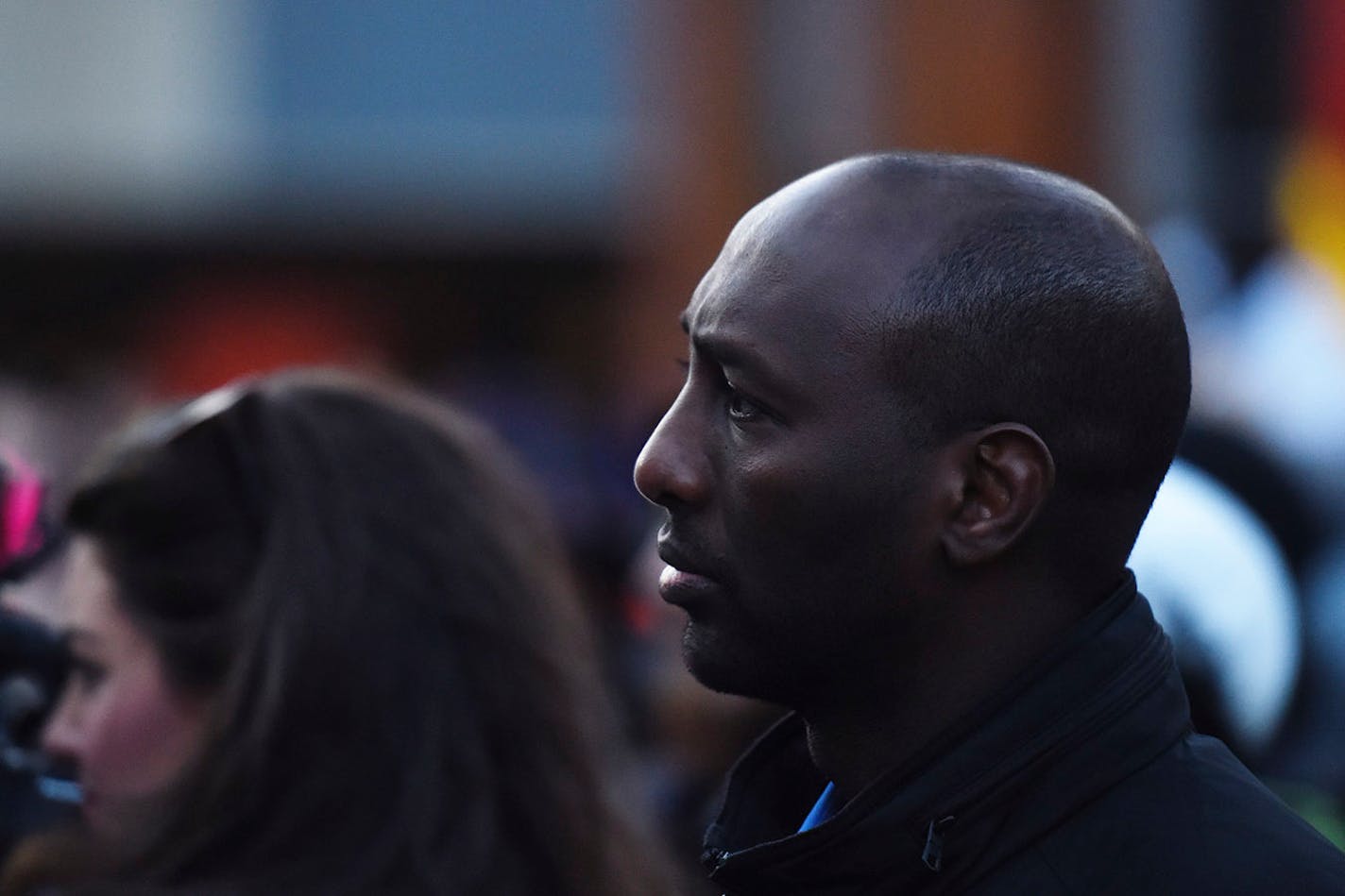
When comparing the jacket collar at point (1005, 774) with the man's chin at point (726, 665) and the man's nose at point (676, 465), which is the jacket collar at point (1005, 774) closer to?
the man's chin at point (726, 665)

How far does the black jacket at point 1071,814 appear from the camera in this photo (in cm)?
139

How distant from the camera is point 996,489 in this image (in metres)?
1.43

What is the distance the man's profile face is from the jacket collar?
103mm

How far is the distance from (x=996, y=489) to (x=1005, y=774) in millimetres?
211

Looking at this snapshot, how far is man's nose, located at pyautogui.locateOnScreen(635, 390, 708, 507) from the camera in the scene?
1.50 metres

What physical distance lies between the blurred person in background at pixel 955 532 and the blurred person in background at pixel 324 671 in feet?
3.22

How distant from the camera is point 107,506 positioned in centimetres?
258

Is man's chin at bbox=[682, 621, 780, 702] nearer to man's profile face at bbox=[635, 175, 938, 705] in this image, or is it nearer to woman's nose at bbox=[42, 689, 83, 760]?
man's profile face at bbox=[635, 175, 938, 705]

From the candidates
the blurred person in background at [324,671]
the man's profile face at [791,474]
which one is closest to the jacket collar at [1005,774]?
the man's profile face at [791,474]

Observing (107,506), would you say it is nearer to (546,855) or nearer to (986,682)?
(546,855)

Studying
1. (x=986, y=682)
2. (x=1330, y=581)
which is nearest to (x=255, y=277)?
(x=1330, y=581)

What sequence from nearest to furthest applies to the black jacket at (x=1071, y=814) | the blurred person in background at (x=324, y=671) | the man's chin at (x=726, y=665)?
the black jacket at (x=1071, y=814)
the man's chin at (x=726, y=665)
the blurred person in background at (x=324, y=671)

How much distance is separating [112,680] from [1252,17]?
1191 centimetres

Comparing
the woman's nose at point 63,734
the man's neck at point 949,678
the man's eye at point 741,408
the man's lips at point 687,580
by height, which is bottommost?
the woman's nose at point 63,734
